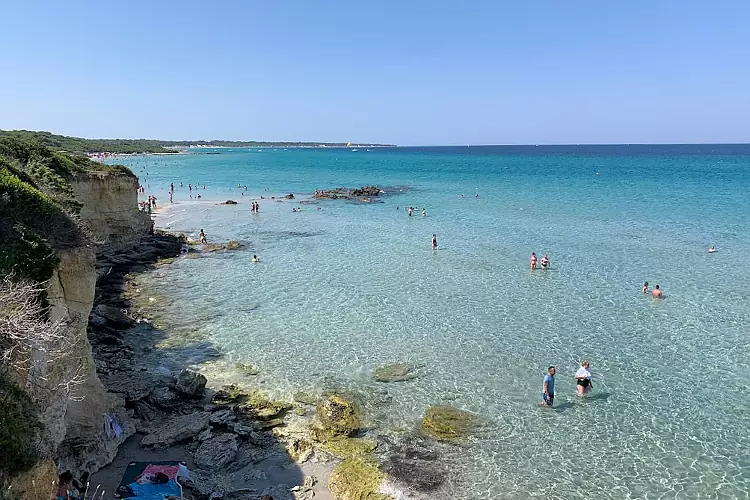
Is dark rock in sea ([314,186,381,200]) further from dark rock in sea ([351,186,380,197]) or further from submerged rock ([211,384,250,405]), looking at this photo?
submerged rock ([211,384,250,405])

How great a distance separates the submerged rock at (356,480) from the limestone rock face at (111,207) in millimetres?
22111

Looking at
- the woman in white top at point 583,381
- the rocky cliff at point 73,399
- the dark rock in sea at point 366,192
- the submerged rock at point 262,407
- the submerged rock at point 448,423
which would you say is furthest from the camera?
the dark rock in sea at point 366,192

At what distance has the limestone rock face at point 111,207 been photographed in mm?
28953

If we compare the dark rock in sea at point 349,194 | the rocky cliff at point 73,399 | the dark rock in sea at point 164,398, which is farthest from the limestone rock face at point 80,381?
the dark rock in sea at point 349,194

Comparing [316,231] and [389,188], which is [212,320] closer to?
[316,231]

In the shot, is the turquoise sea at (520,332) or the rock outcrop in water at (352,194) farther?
the rock outcrop in water at (352,194)

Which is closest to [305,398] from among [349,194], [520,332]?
[520,332]

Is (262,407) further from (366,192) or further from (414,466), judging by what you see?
(366,192)

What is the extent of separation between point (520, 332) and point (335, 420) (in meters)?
8.87

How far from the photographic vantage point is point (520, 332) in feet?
63.6

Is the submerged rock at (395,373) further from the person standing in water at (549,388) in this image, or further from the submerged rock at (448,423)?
the person standing in water at (549,388)

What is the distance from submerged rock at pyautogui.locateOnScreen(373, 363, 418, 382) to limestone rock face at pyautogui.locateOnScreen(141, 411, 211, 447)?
17.1 feet

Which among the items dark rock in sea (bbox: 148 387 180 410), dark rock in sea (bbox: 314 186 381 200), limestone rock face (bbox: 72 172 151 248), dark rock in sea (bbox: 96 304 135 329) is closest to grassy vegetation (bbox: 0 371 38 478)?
dark rock in sea (bbox: 148 387 180 410)

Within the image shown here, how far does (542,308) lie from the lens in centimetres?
2197
